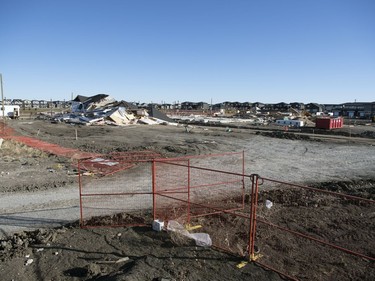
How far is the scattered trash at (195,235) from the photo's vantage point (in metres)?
6.80

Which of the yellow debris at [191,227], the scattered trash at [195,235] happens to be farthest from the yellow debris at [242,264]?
the yellow debris at [191,227]

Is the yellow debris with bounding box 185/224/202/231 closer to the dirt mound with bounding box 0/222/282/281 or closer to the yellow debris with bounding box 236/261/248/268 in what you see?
the dirt mound with bounding box 0/222/282/281

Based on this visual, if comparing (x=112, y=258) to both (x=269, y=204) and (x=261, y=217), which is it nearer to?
(x=261, y=217)

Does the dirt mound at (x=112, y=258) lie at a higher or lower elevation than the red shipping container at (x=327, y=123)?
lower

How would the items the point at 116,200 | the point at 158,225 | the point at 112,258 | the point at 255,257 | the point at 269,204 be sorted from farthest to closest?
the point at 116,200 → the point at 269,204 → the point at 158,225 → the point at 255,257 → the point at 112,258

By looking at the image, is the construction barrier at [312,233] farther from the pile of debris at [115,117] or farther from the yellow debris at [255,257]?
the pile of debris at [115,117]

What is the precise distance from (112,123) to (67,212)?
119ft

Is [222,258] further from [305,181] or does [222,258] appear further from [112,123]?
[112,123]

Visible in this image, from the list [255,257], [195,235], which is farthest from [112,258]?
[255,257]

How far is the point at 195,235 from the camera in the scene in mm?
7020

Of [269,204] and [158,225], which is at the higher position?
[158,225]

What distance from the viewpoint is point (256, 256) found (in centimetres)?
654

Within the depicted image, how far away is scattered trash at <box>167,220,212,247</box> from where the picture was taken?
6801mm

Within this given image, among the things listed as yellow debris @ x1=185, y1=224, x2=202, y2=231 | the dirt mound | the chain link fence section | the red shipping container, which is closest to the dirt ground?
the dirt mound
